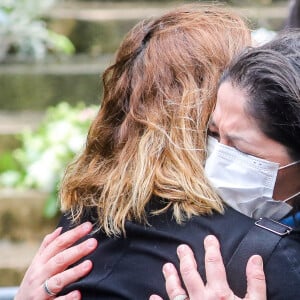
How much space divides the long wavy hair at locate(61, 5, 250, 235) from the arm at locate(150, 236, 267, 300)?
0.40 ft

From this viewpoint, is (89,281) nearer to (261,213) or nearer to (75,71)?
(261,213)

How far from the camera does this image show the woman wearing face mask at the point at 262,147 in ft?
6.48

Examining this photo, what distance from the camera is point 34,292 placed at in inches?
93.0

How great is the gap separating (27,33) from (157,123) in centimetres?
398

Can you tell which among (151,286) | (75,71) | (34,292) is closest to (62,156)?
(75,71)

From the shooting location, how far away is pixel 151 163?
2.16 m

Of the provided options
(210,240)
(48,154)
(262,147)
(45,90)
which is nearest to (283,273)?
(210,240)

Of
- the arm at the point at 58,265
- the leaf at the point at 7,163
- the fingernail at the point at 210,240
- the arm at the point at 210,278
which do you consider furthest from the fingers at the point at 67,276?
the leaf at the point at 7,163

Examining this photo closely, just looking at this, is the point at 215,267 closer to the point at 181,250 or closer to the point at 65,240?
the point at 181,250

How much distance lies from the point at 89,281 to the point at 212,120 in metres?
0.53

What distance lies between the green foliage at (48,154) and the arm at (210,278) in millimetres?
2899

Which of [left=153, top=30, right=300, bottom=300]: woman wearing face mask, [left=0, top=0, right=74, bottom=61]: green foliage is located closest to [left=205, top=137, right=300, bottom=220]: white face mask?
[left=153, top=30, right=300, bottom=300]: woman wearing face mask

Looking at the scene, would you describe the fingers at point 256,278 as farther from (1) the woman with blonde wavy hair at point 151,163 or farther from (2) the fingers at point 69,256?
(2) the fingers at point 69,256

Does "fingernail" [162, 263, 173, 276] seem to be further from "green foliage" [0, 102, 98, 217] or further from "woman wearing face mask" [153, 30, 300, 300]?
"green foliage" [0, 102, 98, 217]
